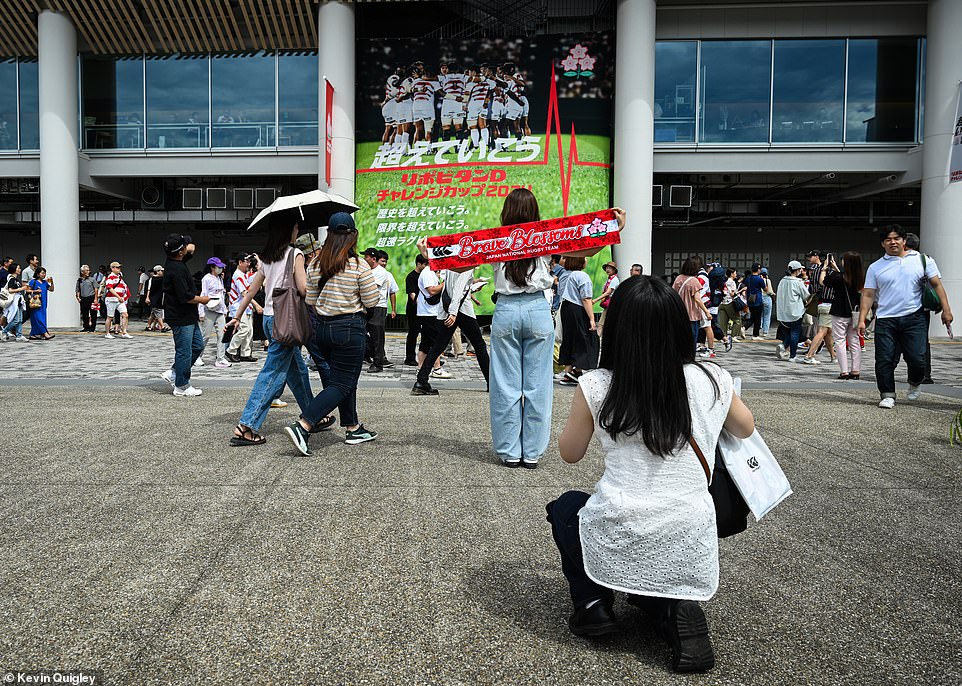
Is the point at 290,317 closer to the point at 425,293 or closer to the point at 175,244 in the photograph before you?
the point at 175,244

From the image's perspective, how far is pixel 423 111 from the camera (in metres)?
20.1

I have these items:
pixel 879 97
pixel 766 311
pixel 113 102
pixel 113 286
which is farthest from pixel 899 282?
pixel 113 102

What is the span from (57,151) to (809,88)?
769 inches

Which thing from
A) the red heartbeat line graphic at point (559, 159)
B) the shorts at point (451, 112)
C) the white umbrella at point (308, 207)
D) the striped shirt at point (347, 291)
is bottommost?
the striped shirt at point (347, 291)

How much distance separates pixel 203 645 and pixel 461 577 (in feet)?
3.56

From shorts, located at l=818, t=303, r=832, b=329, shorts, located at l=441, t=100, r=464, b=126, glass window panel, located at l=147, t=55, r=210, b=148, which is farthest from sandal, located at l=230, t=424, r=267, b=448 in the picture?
glass window panel, located at l=147, t=55, r=210, b=148

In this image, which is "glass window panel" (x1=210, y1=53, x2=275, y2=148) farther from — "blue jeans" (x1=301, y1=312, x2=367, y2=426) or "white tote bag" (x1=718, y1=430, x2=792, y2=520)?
"white tote bag" (x1=718, y1=430, x2=792, y2=520)

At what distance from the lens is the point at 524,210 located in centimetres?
552

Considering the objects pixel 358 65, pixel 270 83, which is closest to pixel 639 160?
pixel 358 65

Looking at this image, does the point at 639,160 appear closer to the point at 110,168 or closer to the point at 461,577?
the point at 110,168

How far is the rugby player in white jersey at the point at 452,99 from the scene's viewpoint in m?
20.0

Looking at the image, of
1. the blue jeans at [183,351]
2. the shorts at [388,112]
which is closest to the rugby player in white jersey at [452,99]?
the shorts at [388,112]

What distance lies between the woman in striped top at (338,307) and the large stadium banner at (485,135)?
1394 centimetres

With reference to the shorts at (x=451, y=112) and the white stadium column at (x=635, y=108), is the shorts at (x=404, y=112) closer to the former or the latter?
the shorts at (x=451, y=112)
